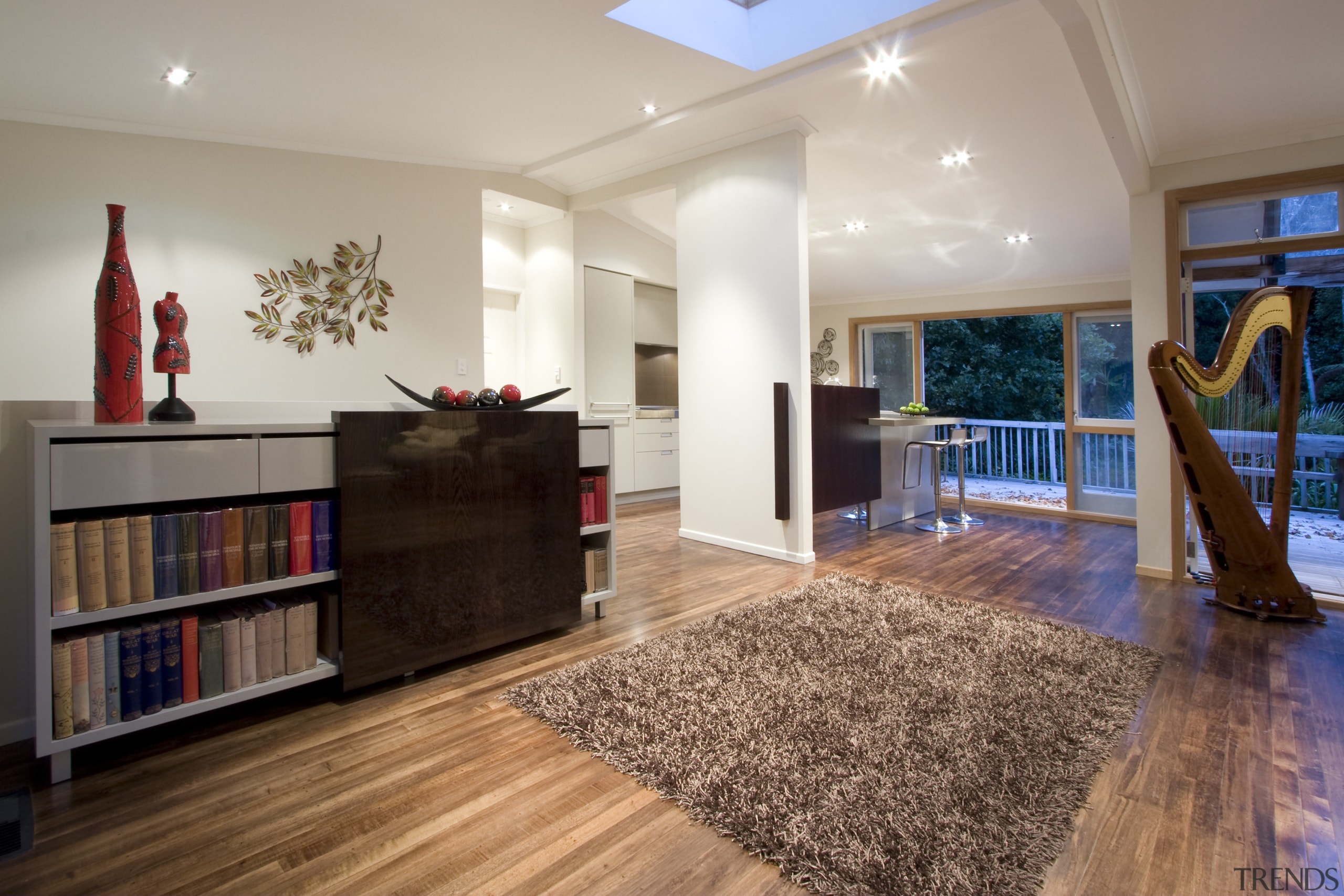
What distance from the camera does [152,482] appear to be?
1.74 meters

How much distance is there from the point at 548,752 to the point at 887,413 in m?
4.61

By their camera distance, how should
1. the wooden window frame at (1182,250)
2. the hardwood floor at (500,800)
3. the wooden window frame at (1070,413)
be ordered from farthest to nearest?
1. the wooden window frame at (1070,413)
2. the wooden window frame at (1182,250)
3. the hardwood floor at (500,800)

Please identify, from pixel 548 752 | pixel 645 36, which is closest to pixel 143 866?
pixel 548 752

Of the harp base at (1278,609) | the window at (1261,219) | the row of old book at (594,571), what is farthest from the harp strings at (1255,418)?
the row of old book at (594,571)

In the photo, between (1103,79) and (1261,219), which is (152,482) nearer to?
(1103,79)

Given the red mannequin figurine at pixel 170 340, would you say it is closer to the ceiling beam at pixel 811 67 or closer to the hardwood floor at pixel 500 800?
the hardwood floor at pixel 500 800

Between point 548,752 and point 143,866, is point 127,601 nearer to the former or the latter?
point 143,866

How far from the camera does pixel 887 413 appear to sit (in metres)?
5.66

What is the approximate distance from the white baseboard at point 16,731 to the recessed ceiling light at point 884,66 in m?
4.10

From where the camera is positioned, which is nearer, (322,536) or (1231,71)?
(322,536)

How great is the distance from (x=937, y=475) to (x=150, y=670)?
517 centimetres

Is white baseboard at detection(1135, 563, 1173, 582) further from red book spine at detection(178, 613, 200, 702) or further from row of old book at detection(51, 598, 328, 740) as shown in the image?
red book spine at detection(178, 613, 200, 702)

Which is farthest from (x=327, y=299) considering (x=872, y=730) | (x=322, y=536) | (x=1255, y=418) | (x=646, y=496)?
(x=1255, y=418)

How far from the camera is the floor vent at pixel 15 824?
1.37 meters
